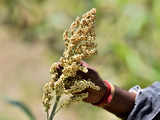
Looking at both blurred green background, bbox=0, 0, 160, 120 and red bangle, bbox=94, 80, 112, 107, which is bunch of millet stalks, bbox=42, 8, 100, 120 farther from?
blurred green background, bbox=0, 0, 160, 120

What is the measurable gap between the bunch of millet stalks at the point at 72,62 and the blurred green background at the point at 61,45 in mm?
1736

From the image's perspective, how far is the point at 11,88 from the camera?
12.2 ft

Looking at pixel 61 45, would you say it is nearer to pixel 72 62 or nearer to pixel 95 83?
pixel 95 83

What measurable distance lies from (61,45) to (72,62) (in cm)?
310

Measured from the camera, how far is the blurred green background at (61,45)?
2.98 metres

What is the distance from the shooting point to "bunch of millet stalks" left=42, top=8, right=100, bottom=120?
0.87 m

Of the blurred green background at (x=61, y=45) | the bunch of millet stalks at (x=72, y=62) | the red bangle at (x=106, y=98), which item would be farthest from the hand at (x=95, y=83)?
the blurred green background at (x=61, y=45)

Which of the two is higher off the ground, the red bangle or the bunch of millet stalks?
the red bangle

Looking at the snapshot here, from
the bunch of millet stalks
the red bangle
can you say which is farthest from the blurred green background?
the bunch of millet stalks

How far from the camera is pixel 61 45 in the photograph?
398 centimetres

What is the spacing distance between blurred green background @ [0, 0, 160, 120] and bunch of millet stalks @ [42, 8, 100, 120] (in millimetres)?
1736

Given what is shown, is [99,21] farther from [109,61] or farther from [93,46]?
[93,46]

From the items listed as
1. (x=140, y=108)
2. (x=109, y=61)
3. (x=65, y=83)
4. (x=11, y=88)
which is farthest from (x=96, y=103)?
(x=11, y=88)

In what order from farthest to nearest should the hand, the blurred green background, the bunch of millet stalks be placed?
the blurred green background → the hand → the bunch of millet stalks
